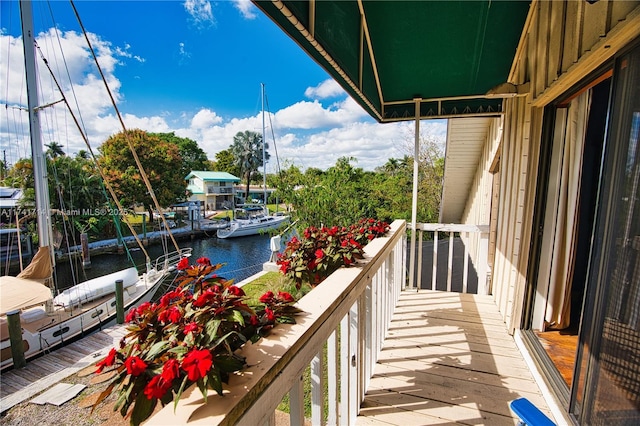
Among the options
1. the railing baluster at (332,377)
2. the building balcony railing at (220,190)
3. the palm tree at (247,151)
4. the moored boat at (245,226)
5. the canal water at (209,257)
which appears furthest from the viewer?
the palm tree at (247,151)

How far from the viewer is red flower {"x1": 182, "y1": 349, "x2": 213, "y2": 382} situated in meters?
0.52

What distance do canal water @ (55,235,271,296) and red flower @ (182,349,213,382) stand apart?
11.7m

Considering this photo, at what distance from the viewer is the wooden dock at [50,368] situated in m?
4.78

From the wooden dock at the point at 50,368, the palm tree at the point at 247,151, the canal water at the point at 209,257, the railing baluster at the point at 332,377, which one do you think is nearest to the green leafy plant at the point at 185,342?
the railing baluster at the point at 332,377

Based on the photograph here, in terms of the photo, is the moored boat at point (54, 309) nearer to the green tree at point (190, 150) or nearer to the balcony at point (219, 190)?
the balcony at point (219, 190)

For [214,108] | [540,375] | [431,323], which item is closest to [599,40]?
[540,375]

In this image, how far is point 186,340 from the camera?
61cm

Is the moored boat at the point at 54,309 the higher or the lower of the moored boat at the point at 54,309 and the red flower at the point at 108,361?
the lower

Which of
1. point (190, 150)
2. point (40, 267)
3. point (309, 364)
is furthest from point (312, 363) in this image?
point (190, 150)

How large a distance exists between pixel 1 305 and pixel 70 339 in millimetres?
1669

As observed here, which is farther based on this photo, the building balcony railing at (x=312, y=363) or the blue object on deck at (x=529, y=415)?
the blue object on deck at (x=529, y=415)

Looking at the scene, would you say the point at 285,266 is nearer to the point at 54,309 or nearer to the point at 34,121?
the point at 34,121

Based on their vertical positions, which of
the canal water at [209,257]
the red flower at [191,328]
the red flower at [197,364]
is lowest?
the canal water at [209,257]

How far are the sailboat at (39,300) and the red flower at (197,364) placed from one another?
752 cm
